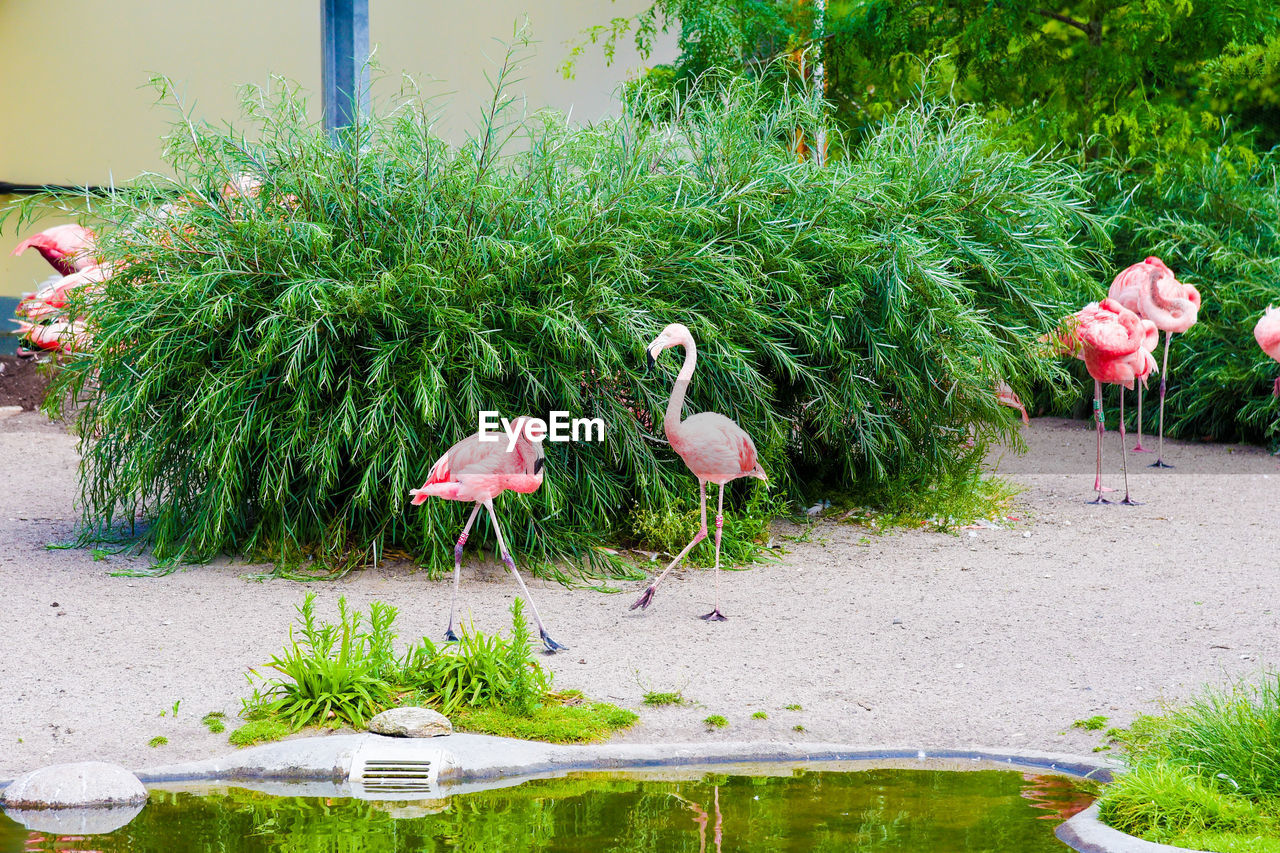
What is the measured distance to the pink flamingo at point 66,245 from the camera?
6.11m

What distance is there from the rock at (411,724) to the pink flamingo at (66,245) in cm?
353

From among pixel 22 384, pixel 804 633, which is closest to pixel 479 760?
pixel 804 633

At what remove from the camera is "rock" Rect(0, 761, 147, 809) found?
3.07 metres

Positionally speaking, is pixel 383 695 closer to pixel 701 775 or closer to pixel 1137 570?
pixel 701 775

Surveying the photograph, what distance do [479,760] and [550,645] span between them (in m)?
0.99

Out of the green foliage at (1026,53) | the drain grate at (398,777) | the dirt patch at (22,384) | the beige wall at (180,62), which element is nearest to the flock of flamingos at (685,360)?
the drain grate at (398,777)

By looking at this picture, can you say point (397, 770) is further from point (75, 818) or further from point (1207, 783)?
point (1207, 783)

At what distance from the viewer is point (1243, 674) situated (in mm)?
4023

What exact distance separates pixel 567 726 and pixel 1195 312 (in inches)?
250

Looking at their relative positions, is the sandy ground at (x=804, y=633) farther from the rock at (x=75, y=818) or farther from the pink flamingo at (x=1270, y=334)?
the pink flamingo at (x=1270, y=334)

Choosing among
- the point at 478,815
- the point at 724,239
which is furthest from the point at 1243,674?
the point at 724,239

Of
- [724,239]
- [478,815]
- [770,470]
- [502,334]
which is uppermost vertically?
[724,239]

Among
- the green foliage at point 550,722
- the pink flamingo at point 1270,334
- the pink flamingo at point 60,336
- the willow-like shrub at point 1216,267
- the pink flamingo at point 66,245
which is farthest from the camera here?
the willow-like shrub at point 1216,267

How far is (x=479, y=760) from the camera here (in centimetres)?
338
